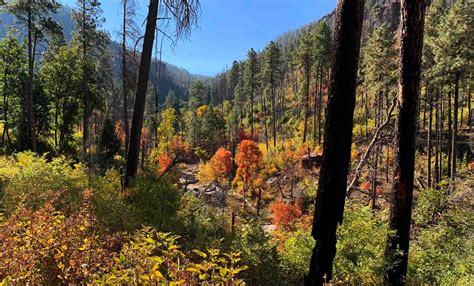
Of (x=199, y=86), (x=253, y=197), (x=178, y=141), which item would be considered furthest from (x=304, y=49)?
(x=199, y=86)

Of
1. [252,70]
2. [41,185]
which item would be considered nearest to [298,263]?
[41,185]

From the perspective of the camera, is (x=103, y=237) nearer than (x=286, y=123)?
Yes

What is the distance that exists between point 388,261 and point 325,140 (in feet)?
6.90

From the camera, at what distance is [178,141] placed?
198 ft

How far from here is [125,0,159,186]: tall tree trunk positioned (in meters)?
6.91

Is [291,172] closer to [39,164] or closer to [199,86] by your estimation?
[39,164]

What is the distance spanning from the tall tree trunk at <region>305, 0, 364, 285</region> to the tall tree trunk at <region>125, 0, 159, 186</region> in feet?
14.6

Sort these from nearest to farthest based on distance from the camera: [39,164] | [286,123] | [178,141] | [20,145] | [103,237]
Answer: [103,237], [39,164], [20,145], [286,123], [178,141]

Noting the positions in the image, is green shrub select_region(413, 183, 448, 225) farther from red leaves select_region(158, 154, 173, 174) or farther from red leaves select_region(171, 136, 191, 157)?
red leaves select_region(171, 136, 191, 157)

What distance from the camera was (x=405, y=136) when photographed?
4734 millimetres

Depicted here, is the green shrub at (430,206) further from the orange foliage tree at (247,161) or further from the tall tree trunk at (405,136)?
the orange foliage tree at (247,161)

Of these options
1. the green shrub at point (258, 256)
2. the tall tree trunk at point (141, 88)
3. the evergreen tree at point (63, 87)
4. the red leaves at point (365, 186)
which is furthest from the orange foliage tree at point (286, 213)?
the green shrub at point (258, 256)

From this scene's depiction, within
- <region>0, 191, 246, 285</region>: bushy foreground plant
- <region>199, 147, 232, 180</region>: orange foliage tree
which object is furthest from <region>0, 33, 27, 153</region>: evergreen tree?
<region>0, 191, 246, 285</region>: bushy foreground plant

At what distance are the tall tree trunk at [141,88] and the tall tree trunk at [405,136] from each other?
4742mm
